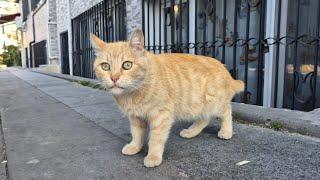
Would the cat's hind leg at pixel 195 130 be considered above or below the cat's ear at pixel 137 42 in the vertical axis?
below

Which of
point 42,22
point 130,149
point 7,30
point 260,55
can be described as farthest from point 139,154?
point 7,30

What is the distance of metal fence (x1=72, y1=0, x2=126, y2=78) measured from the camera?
23.6ft

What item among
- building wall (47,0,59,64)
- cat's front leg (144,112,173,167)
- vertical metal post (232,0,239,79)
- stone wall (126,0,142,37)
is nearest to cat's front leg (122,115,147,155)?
cat's front leg (144,112,173,167)

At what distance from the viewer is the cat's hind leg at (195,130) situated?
8.70ft

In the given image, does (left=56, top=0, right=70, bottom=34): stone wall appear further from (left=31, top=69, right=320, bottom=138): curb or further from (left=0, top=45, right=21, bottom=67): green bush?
(left=0, top=45, right=21, bottom=67): green bush

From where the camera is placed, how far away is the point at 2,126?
3.34 meters

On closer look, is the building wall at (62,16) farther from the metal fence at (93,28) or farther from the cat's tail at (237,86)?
the cat's tail at (237,86)

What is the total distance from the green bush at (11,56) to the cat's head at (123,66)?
119ft

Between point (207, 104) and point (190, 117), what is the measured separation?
0.18 meters

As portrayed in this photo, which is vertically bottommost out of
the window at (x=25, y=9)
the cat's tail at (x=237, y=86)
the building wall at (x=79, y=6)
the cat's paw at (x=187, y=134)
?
the cat's paw at (x=187, y=134)

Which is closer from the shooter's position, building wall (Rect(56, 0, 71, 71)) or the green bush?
building wall (Rect(56, 0, 71, 71))

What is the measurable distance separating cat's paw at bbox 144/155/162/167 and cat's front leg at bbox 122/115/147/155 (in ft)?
0.75

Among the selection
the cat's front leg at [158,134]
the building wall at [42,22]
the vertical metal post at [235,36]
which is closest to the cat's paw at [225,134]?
the cat's front leg at [158,134]

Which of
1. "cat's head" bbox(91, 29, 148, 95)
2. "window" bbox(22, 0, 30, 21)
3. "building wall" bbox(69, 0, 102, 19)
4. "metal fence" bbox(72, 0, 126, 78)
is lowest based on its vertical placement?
"cat's head" bbox(91, 29, 148, 95)
